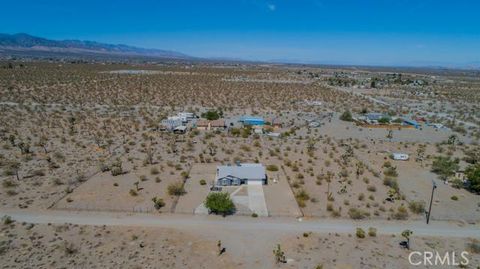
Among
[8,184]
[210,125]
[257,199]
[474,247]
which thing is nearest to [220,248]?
[257,199]

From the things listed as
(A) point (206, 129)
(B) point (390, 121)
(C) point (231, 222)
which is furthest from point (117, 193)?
(B) point (390, 121)

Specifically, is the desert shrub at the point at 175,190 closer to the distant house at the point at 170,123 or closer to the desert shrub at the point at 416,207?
the desert shrub at the point at 416,207

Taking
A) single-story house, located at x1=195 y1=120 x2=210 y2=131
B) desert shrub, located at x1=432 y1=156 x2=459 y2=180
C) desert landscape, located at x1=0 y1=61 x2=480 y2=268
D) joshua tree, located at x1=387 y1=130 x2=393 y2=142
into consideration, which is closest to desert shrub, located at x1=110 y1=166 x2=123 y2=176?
desert landscape, located at x1=0 y1=61 x2=480 y2=268

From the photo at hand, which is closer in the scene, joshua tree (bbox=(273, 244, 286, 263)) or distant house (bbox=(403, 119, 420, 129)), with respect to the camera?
joshua tree (bbox=(273, 244, 286, 263))

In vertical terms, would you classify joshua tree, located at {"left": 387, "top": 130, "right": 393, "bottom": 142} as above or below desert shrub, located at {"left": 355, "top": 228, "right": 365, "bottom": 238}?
above

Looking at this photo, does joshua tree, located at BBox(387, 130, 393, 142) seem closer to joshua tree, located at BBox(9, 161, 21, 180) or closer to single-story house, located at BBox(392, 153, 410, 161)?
single-story house, located at BBox(392, 153, 410, 161)

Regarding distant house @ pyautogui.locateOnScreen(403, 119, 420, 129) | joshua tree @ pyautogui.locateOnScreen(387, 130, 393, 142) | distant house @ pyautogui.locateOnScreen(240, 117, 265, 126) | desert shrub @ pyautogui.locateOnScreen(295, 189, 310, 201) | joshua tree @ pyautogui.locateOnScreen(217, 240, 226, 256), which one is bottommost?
joshua tree @ pyautogui.locateOnScreen(217, 240, 226, 256)

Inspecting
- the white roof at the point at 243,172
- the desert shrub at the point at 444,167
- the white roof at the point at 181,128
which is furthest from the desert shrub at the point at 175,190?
the desert shrub at the point at 444,167

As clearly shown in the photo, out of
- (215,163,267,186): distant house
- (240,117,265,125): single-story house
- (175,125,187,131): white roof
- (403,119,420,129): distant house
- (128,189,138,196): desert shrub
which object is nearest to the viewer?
(128,189,138,196): desert shrub
